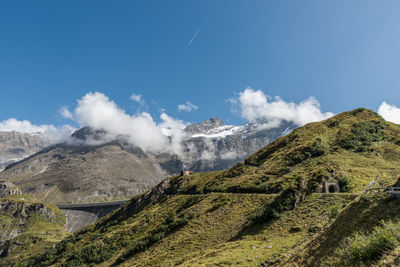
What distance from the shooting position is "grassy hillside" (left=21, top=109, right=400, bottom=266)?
18922 mm

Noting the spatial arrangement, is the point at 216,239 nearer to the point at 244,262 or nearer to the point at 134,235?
the point at 244,262

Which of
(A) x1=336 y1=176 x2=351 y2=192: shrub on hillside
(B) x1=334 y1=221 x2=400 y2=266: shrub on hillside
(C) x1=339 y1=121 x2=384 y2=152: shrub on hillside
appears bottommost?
(B) x1=334 y1=221 x2=400 y2=266: shrub on hillside

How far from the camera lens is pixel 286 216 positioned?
36625mm

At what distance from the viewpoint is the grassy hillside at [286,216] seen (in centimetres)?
1892

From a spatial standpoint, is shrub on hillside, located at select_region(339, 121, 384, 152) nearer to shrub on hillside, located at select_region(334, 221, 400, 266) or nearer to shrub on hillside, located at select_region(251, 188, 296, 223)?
shrub on hillside, located at select_region(251, 188, 296, 223)

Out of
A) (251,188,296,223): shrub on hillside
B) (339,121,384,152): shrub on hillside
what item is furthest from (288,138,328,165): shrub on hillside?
(251,188,296,223): shrub on hillside

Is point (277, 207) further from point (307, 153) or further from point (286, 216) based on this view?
point (307, 153)

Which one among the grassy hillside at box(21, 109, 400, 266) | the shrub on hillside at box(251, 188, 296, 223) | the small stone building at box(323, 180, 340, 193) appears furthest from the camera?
the small stone building at box(323, 180, 340, 193)

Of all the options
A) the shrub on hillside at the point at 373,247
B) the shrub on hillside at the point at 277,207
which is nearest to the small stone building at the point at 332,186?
the shrub on hillside at the point at 277,207

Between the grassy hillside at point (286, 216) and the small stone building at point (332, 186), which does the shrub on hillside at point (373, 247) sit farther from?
the small stone building at point (332, 186)

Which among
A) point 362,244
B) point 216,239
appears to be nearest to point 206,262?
point 216,239

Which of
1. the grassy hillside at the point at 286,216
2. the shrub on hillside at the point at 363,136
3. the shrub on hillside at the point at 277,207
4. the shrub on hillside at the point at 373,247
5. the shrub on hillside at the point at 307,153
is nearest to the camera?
the shrub on hillside at the point at 373,247

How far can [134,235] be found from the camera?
234 ft

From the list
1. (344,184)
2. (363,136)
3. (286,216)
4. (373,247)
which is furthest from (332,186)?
(363,136)
